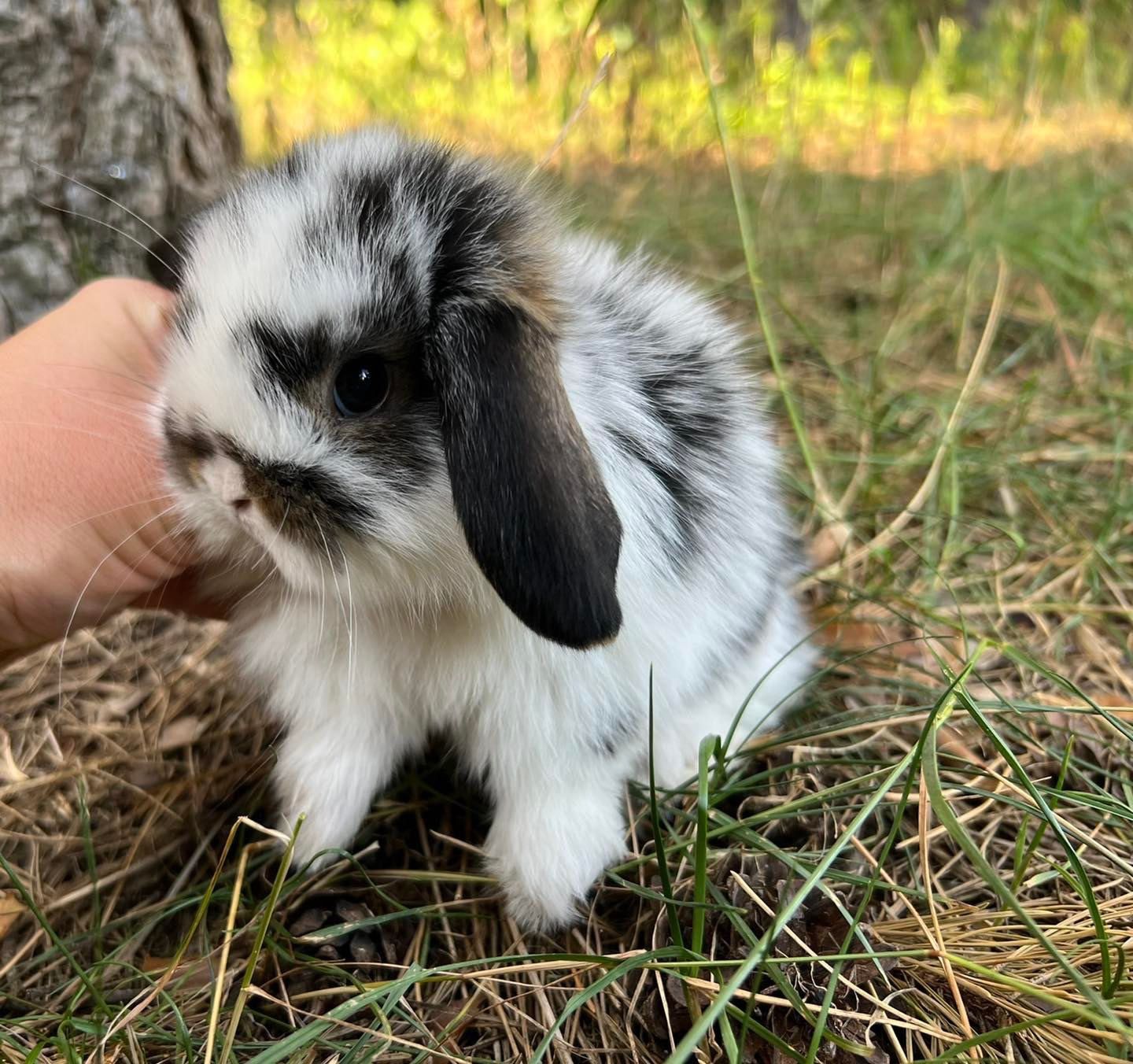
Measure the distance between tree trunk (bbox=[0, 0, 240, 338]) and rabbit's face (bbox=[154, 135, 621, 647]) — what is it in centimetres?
106

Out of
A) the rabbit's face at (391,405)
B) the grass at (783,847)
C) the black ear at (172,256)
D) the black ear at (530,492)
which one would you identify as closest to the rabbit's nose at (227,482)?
the rabbit's face at (391,405)

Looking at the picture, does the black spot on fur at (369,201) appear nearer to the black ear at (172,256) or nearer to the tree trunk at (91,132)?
the black ear at (172,256)

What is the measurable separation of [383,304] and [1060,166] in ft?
16.7

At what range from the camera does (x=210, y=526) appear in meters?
1.47

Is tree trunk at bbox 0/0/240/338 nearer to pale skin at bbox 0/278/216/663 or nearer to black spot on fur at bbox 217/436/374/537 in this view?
pale skin at bbox 0/278/216/663

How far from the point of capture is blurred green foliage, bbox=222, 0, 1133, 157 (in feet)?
12.3

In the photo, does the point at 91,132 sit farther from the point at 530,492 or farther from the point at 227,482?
the point at 530,492

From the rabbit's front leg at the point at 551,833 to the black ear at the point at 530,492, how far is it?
0.52 metres

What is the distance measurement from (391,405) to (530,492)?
32cm

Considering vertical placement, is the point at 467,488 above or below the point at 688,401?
above

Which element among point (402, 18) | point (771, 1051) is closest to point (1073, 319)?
point (771, 1051)

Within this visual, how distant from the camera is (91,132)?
238cm

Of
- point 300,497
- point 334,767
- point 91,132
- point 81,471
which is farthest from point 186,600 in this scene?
point 91,132

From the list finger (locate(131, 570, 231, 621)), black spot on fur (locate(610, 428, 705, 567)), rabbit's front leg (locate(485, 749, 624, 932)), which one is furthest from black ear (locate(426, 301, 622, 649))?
finger (locate(131, 570, 231, 621))
